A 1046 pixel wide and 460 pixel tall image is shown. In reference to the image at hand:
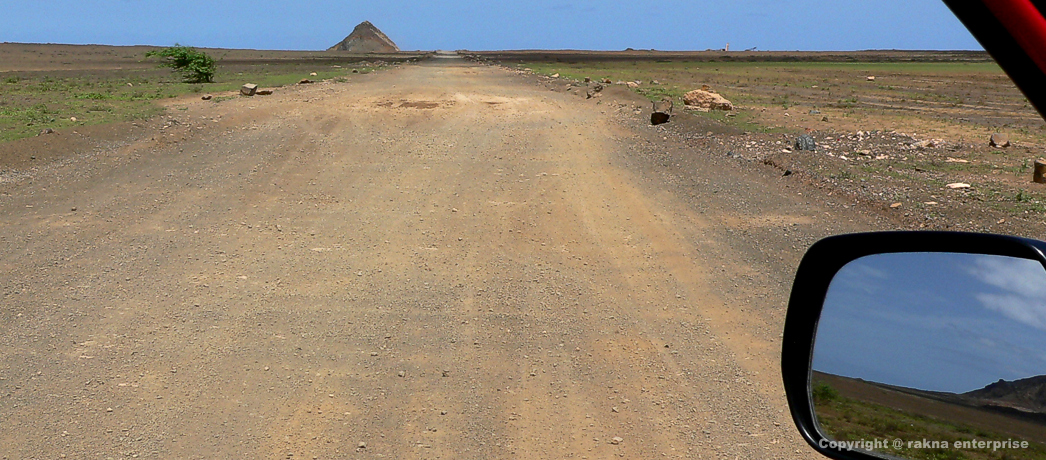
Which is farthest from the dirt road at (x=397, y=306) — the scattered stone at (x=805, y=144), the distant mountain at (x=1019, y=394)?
the distant mountain at (x=1019, y=394)

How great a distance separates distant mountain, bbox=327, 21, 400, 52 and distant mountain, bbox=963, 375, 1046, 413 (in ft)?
536

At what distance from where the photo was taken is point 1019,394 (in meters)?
1.39

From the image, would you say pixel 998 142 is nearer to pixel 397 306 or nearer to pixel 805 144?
pixel 805 144

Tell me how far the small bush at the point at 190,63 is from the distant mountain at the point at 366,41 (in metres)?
132

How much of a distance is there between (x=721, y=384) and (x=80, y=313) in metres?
3.94

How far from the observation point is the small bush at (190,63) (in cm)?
2931

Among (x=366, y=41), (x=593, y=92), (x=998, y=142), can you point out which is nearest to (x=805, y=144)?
(x=998, y=142)

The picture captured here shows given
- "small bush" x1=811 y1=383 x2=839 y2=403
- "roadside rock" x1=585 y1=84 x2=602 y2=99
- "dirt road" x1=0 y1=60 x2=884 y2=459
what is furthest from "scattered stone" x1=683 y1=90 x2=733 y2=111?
"small bush" x1=811 y1=383 x2=839 y2=403

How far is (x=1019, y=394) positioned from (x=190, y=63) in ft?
104

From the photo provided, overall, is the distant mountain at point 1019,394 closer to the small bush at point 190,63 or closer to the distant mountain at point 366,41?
the small bush at point 190,63

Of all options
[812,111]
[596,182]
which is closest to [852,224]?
[596,182]

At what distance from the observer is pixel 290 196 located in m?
8.94

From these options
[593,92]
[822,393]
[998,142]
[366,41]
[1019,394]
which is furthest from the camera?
[366,41]

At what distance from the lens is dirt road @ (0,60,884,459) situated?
4016 mm
